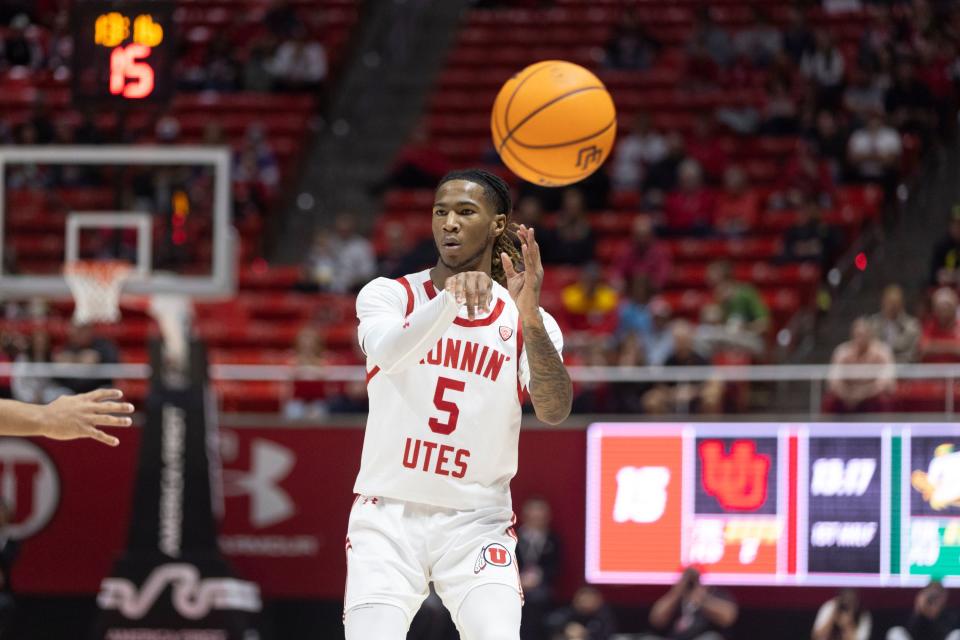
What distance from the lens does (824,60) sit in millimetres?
17859

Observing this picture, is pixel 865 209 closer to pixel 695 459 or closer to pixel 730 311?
pixel 730 311

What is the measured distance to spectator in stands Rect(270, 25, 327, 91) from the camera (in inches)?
798

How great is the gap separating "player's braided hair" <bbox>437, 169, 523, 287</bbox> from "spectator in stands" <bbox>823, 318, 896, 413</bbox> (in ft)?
22.2

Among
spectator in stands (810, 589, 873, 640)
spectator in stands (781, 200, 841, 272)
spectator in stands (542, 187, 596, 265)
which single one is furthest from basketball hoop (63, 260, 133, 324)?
spectator in stands (781, 200, 841, 272)

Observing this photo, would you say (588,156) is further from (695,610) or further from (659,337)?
(659,337)

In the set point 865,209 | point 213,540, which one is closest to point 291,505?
point 213,540

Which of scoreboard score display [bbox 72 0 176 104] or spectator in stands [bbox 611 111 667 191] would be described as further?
spectator in stands [bbox 611 111 667 191]

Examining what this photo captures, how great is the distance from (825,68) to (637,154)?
2.25 m

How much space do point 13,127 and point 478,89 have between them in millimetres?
5591

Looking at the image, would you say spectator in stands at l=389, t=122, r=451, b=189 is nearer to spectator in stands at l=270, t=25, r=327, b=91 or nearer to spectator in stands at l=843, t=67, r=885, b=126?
spectator in stands at l=270, t=25, r=327, b=91

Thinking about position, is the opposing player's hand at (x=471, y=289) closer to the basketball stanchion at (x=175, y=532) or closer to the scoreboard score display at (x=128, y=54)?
the scoreboard score display at (x=128, y=54)

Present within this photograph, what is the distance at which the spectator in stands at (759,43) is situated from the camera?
18.7m

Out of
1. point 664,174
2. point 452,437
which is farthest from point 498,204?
point 664,174

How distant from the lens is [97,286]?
13117 mm
